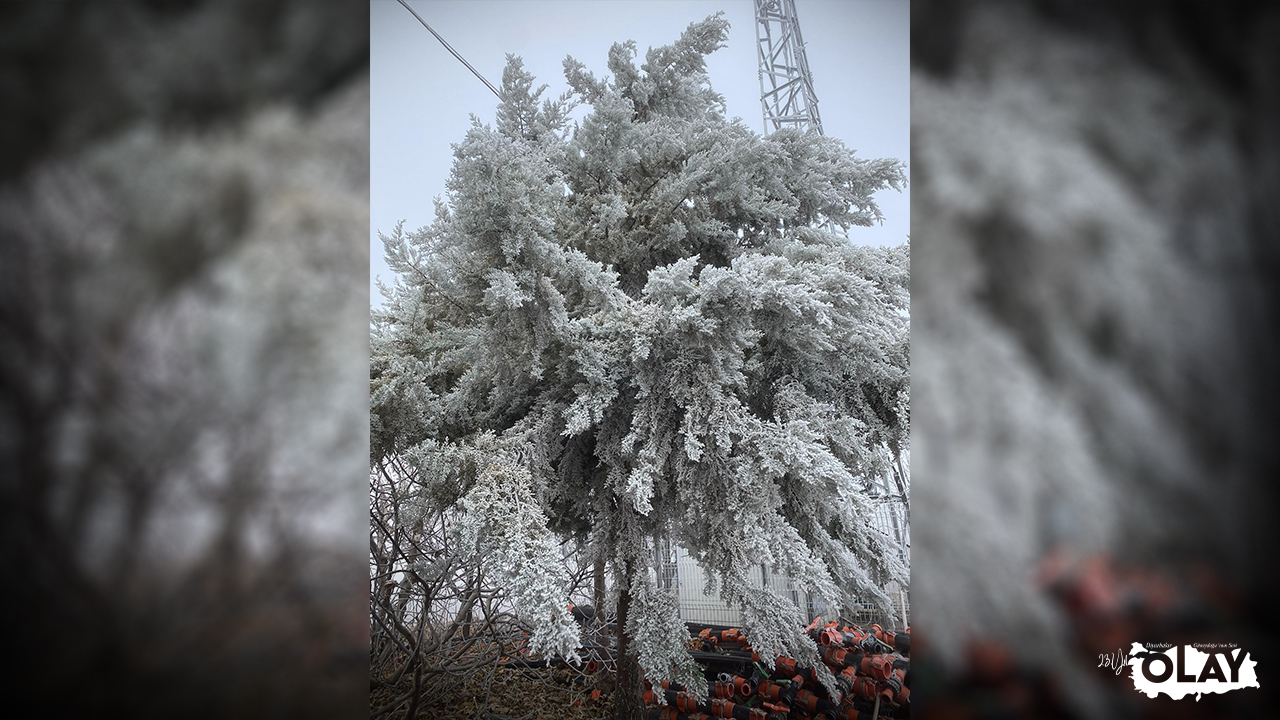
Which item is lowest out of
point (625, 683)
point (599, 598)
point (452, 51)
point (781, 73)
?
point (625, 683)

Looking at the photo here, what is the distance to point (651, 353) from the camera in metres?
2.42
